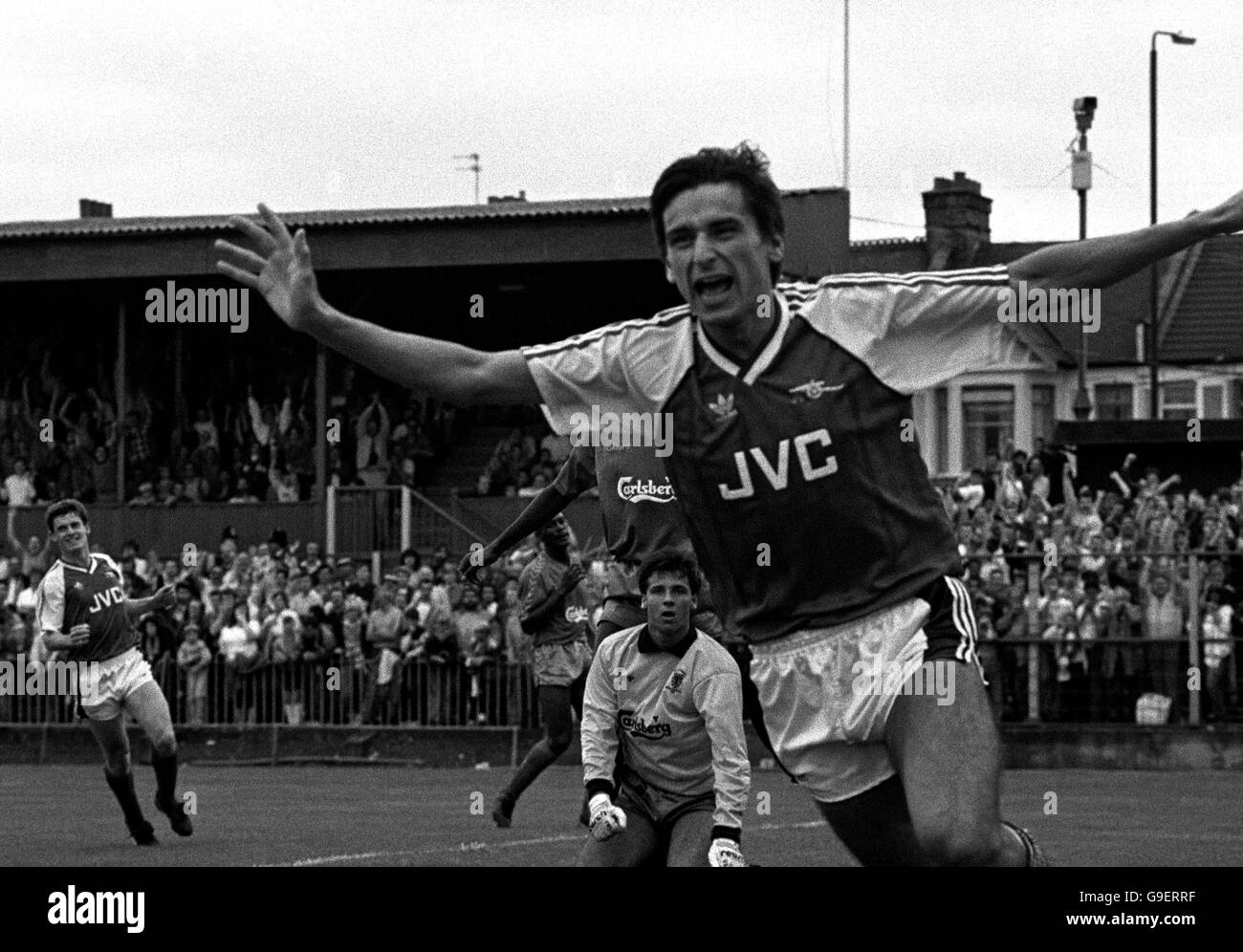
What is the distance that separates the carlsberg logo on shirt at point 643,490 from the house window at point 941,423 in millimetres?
36121

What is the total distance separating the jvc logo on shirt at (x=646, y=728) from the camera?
9.60 metres

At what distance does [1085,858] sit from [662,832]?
16.3 feet

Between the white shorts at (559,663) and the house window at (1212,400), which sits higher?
the house window at (1212,400)

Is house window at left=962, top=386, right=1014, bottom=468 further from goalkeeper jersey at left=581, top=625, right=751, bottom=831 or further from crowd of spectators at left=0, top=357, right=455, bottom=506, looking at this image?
goalkeeper jersey at left=581, top=625, right=751, bottom=831

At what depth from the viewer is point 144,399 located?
3759cm

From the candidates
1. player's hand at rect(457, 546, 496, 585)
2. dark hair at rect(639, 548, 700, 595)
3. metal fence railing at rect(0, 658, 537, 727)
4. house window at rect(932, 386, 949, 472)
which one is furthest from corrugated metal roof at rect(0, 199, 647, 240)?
dark hair at rect(639, 548, 700, 595)

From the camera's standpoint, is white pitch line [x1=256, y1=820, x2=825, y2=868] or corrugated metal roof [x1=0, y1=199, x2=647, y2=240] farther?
corrugated metal roof [x1=0, y1=199, x2=647, y2=240]

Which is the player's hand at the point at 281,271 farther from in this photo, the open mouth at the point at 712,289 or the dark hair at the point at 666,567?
the dark hair at the point at 666,567

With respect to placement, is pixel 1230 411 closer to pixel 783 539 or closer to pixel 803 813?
pixel 803 813

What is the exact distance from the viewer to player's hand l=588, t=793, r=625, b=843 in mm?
9078

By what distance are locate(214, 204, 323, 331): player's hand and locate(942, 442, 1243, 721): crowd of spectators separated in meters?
16.8

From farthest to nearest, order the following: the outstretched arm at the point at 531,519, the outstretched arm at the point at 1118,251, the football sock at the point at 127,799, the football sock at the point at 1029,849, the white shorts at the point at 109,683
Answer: the white shorts at the point at 109,683 → the football sock at the point at 127,799 → the outstretched arm at the point at 531,519 → the football sock at the point at 1029,849 → the outstretched arm at the point at 1118,251

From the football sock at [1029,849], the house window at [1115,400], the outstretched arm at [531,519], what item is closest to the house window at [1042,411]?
the house window at [1115,400]
